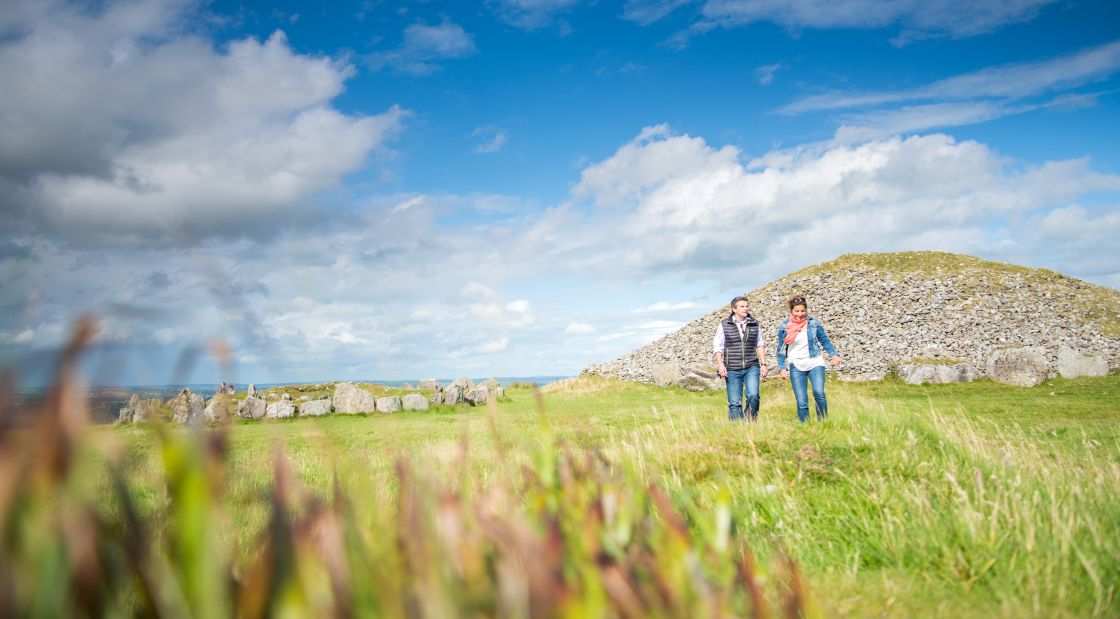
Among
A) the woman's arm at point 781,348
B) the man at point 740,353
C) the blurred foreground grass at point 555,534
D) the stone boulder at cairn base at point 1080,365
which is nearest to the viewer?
the blurred foreground grass at point 555,534

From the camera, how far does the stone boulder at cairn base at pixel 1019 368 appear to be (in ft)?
73.5

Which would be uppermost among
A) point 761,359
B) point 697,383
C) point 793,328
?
point 793,328

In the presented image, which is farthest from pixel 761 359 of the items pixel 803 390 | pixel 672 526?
pixel 672 526

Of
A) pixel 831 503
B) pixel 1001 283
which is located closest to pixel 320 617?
pixel 831 503

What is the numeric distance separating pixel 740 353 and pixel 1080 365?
1989 cm

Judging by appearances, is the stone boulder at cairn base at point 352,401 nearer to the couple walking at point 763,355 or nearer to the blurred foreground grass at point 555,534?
the blurred foreground grass at point 555,534

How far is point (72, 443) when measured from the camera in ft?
3.69

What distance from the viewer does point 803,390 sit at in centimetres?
1149

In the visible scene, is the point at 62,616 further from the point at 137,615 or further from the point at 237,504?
the point at 237,504

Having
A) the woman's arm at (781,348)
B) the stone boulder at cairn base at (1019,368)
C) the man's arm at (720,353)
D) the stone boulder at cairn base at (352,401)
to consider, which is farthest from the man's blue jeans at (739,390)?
the stone boulder at cairn base at (1019,368)

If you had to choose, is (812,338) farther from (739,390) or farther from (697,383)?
(697,383)

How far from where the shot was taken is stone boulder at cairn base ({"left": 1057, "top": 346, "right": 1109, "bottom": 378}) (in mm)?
22781

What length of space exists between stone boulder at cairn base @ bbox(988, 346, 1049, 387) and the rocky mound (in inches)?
3.3

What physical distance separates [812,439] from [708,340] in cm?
4147
